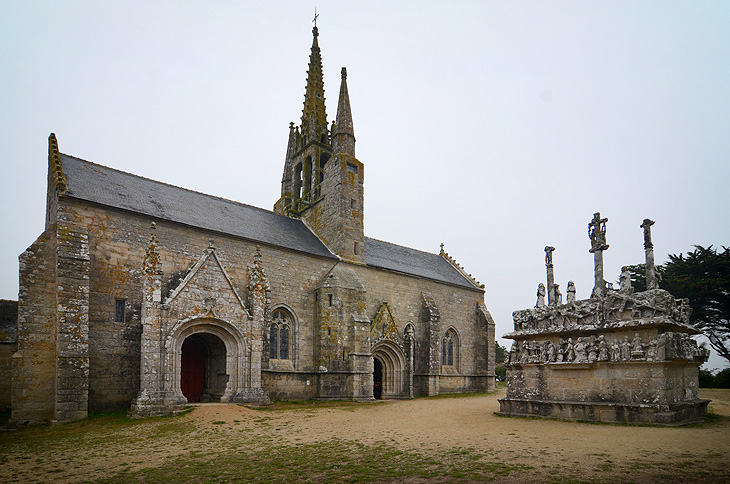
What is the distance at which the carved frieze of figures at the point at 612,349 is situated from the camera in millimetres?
12078

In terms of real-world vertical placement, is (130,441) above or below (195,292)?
below

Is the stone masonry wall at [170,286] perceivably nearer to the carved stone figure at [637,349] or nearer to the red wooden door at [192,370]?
the red wooden door at [192,370]

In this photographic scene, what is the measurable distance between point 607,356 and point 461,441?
5018mm

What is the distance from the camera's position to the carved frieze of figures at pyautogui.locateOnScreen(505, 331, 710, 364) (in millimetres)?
12078

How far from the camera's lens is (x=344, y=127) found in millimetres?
27516

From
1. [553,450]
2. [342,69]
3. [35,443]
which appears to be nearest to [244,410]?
[35,443]

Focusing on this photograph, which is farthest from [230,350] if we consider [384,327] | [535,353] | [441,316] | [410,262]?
[441,316]

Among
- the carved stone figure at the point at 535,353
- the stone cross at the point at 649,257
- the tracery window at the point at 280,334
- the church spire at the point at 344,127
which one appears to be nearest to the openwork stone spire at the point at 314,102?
the church spire at the point at 344,127

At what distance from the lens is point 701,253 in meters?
28.4

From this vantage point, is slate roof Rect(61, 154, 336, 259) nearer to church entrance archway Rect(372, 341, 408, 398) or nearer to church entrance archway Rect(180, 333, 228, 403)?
church entrance archway Rect(180, 333, 228, 403)

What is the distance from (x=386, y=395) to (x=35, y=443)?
17.1 meters

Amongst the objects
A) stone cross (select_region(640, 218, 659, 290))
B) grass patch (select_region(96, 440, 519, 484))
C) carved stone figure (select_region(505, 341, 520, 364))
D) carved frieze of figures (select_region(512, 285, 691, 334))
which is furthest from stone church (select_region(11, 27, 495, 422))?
stone cross (select_region(640, 218, 659, 290))

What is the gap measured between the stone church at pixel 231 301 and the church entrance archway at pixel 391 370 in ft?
0.25

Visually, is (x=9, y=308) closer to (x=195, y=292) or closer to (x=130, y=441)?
(x=195, y=292)
